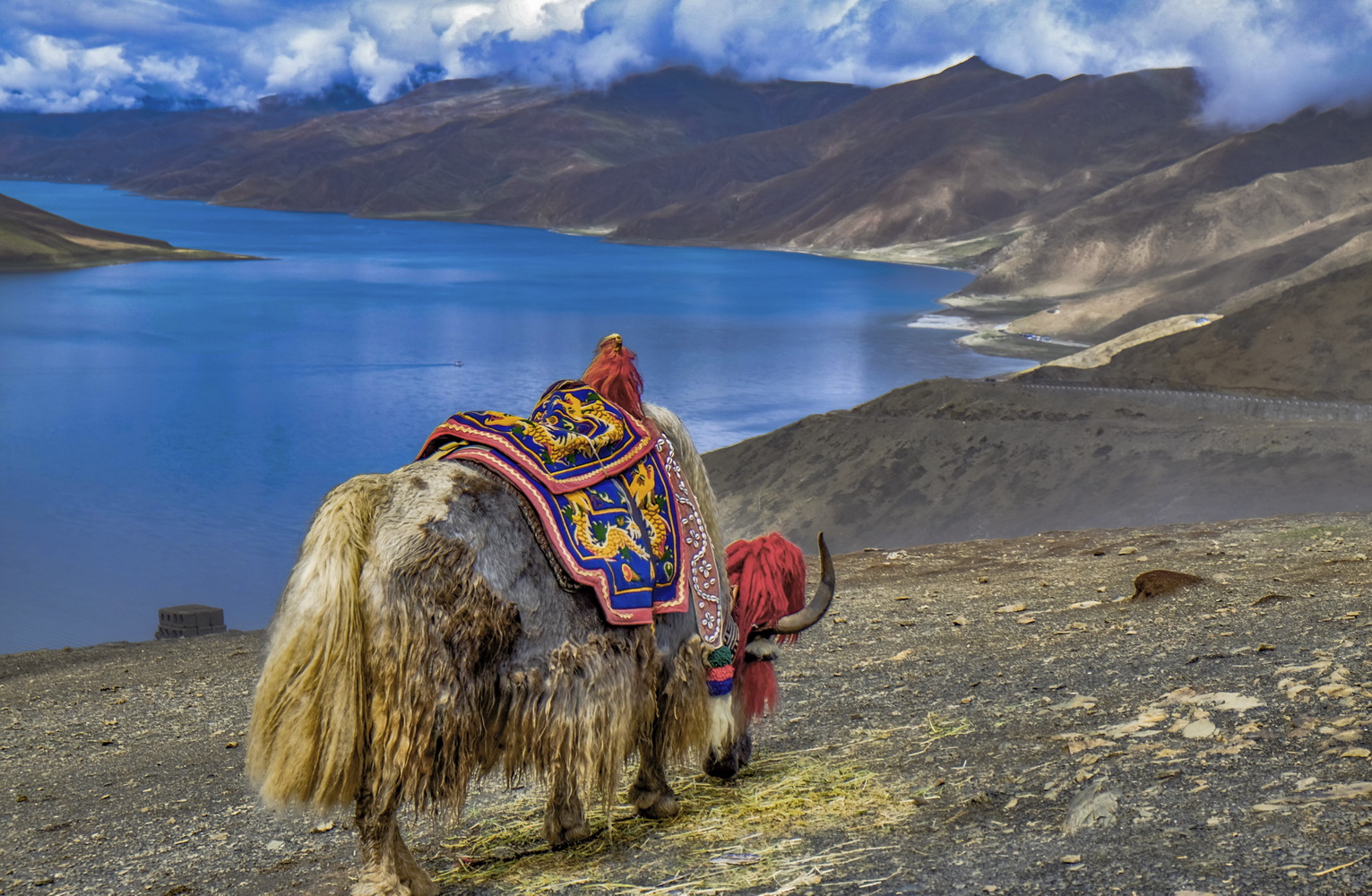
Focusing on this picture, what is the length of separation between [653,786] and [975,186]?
105m

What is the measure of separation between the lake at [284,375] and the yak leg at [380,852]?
263 inches

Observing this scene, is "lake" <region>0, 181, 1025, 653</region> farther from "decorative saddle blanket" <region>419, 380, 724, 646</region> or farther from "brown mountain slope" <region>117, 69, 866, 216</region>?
"brown mountain slope" <region>117, 69, 866, 216</region>

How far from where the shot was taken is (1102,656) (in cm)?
514

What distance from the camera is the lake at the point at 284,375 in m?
21.8

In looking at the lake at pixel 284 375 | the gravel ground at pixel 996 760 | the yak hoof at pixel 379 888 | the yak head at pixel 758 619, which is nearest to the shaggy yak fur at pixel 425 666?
the yak hoof at pixel 379 888

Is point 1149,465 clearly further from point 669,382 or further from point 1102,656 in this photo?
point 669,382

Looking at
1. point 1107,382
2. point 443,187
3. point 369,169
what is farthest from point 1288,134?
point 369,169

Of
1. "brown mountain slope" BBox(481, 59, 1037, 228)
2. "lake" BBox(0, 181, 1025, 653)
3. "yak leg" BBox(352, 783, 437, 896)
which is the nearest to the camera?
"yak leg" BBox(352, 783, 437, 896)

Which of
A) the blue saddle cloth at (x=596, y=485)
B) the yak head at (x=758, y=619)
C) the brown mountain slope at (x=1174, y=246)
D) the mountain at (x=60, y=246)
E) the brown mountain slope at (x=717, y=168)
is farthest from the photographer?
the brown mountain slope at (x=717, y=168)

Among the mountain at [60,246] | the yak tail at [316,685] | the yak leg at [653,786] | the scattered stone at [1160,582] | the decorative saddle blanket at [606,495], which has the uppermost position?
the mountain at [60,246]

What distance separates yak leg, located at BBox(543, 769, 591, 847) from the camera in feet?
10.8

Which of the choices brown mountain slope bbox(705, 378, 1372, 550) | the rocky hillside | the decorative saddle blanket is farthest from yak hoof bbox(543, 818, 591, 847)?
the rocky hillside

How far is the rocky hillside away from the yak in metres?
36.7

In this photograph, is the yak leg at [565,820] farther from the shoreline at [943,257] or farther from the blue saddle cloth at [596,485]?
the shoreline at [943,257]
